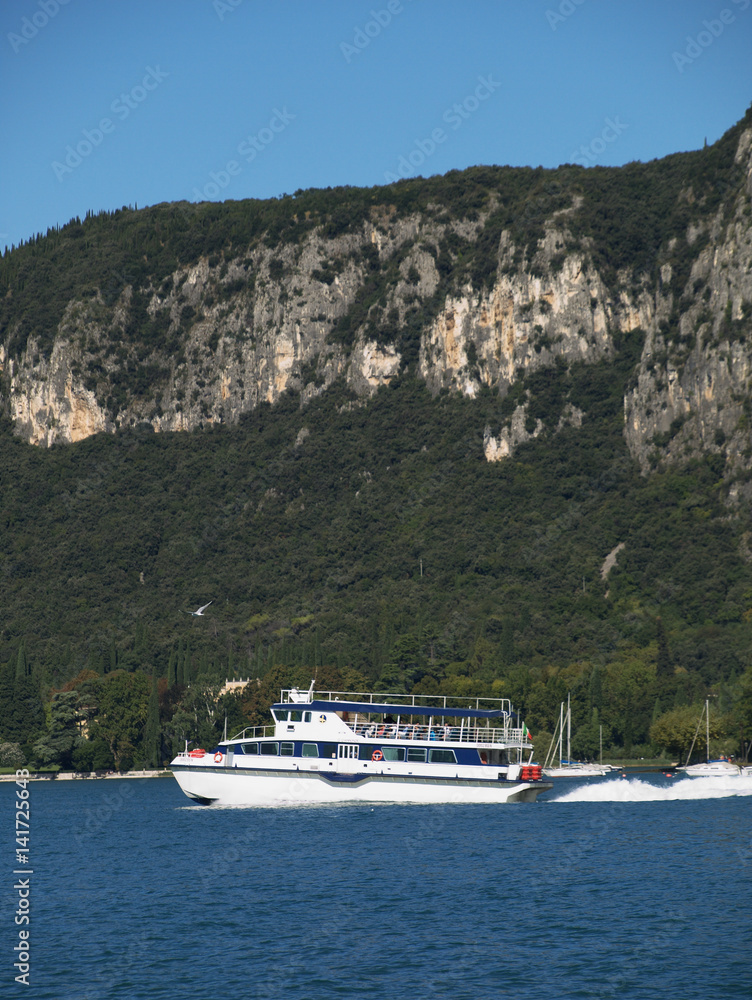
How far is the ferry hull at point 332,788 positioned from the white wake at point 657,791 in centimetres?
811

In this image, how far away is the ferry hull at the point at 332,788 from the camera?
103 meters

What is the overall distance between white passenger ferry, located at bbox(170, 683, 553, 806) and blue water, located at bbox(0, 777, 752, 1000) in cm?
375

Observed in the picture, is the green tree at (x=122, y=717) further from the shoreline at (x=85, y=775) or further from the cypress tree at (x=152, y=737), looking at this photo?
the shoreline at (x=85, y=775)

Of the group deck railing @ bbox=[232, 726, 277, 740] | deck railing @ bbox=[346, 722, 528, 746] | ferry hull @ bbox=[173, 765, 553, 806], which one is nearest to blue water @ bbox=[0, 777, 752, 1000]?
ferry hull @ bbox=[173, 765, 553, 806]

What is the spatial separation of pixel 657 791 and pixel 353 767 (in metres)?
28.4

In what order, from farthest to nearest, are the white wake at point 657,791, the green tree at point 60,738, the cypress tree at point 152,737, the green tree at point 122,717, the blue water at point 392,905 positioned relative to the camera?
the cypress tree at point 152,737, the green tree at point 122,717, the green tree at point 60,738, the white wake at point 657,791, the blue water at point 392,905

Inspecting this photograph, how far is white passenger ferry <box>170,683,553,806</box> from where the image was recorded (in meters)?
103

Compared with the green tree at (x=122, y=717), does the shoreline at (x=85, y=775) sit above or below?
below

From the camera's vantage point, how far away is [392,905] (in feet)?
204

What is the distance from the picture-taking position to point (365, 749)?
10475 cm

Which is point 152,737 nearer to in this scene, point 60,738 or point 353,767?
point 60,738

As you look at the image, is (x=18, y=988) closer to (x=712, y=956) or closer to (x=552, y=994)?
(x=552, y=994)

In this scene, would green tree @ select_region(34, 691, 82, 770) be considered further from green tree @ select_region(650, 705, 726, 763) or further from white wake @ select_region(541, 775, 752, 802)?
green tree @ select_region(650, 705, 726, 763)

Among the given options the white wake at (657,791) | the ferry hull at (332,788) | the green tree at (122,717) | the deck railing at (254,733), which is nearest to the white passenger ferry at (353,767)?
the ferry hull at (332,788)
